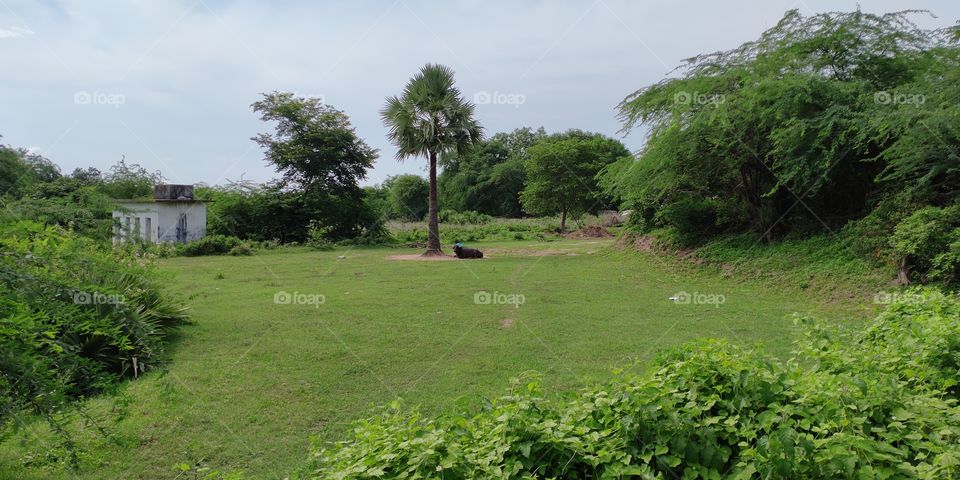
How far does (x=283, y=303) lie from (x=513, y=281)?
606cm

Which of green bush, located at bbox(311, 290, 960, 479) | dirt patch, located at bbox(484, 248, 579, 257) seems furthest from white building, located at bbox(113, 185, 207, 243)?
green bush, located at bbox(311, 290, 960, 479)

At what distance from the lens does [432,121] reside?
2300 cm

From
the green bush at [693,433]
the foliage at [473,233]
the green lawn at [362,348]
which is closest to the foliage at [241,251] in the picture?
the foliage at [473,233]

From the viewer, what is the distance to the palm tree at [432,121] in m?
23.0

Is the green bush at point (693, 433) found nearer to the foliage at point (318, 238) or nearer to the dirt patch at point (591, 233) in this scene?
the foliage at point (318, 238)

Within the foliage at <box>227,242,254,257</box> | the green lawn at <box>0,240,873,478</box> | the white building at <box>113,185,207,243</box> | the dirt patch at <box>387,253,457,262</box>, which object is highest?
the white building at <box>113,185,207,243</box>

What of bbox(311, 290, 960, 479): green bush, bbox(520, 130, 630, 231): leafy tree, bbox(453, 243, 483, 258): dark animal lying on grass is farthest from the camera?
bbox(520, 130, 630, 231): leafy tree

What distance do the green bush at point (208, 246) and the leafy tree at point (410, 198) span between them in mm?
31404

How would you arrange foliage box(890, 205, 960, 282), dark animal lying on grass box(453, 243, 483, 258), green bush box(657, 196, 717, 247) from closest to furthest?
1. foliage box(890, 205, 960, 282)
2. green bush box(657, 196, 717, 247)
3. dark animal lying on grass box(453, 243, 483, 258)

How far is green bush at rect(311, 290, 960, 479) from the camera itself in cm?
218

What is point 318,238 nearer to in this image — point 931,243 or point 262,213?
point 262,213

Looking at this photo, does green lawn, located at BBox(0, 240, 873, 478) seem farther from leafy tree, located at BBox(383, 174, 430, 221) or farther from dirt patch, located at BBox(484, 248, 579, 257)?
leafy tree, located at BBox(383, 174, 430, 221)

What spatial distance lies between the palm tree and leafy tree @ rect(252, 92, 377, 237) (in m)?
10.7

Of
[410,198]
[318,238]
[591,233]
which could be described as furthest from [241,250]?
[410,198]
